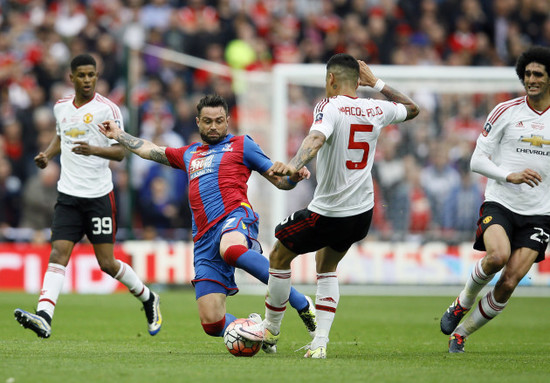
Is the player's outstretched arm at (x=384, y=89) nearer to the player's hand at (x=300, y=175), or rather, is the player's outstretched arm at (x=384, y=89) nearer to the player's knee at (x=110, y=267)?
the player's hand at (x=300, y=175)

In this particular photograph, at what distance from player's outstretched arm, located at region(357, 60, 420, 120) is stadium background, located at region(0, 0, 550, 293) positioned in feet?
26.8

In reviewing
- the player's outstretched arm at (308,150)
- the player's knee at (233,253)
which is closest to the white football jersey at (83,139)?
the player's knee at (233,253)

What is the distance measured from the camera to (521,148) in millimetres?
9023

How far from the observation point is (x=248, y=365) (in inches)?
291

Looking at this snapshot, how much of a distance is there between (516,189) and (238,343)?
3.05 meters

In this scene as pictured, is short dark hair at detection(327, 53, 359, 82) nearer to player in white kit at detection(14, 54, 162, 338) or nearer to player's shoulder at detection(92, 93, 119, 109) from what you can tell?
player in white kit at detection(14, 54, 162, 338)

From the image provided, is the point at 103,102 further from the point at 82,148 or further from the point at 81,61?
the point at 82,148

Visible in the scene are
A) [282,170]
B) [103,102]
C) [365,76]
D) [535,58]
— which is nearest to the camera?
[282,170]

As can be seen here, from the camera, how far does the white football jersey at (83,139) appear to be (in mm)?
10305

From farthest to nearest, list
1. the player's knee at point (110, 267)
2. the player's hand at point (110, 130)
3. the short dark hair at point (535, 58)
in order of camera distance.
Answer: the player's knee at point (110, 267), the player's hand at point (110, 130), the short dark hair at point (535, 58)

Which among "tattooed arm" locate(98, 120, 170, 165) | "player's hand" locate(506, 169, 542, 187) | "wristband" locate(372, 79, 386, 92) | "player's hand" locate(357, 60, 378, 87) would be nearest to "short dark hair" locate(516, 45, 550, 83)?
"player's hand" locate(506, 169, 542, 187)

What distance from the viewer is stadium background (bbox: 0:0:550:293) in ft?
58.2

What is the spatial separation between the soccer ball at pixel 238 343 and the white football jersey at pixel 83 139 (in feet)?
9.77

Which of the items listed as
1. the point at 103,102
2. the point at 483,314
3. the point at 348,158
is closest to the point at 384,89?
the point at 348,158
